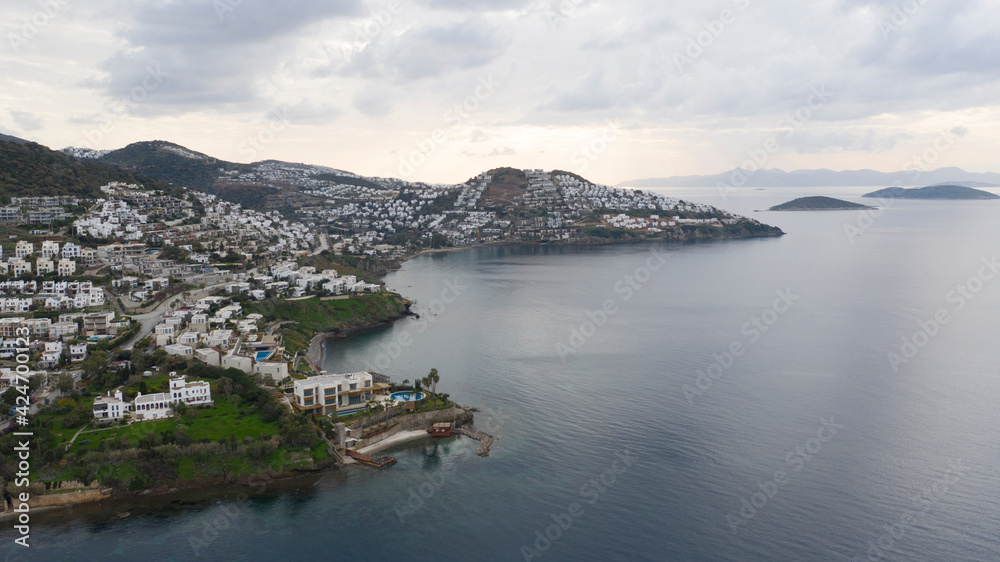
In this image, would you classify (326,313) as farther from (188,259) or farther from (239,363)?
(239,363)

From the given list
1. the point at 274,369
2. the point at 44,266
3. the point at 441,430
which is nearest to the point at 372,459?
the point at 441,430

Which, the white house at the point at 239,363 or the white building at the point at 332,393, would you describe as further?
the white house at the point at 239,363

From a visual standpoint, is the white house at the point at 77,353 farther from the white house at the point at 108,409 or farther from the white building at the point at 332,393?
the white building at the point at 332,393

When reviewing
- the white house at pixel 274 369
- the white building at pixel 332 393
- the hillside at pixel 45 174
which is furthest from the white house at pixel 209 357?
the hillside at pixel 45 174

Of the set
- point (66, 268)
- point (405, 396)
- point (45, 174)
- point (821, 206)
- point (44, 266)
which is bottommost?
point (405, 396)

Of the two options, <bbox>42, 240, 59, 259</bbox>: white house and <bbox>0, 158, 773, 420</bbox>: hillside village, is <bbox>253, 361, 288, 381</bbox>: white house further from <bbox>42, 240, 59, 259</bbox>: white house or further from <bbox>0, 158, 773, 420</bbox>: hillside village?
<bbox>42, 240, 59, 259</bbox>: white house
